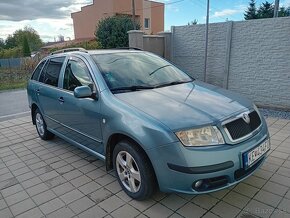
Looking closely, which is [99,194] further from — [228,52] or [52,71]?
[228,52]

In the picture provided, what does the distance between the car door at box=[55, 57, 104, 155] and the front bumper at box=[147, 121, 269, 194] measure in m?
0.98

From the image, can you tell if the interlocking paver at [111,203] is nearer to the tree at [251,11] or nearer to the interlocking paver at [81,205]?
the interlocking paver at [81,205]

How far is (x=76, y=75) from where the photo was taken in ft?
11.1

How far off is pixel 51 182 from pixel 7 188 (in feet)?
1.74

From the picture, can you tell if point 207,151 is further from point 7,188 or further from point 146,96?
point 7,188

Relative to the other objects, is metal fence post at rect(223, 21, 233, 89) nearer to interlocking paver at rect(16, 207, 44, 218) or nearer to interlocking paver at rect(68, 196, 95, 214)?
interlocking paver at rect(68, 196, 95, 214)

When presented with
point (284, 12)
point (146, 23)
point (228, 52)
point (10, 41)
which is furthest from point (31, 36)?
point (228, 52)

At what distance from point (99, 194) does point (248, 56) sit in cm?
532

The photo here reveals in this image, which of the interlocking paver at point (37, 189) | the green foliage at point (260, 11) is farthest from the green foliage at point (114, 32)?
the green foliage at point (260, 11)

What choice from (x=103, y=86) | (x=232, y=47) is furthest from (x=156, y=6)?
(x=103, y=86)

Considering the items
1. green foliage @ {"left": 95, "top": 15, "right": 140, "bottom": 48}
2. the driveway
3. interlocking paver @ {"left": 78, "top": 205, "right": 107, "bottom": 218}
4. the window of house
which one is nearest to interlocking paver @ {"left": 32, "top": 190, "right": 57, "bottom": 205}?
interlocking paver @ {"left": 78, "top": 205, "right": 107, "bottom": 218}

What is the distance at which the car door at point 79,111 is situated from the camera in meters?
2.96

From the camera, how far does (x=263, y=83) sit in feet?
20.7

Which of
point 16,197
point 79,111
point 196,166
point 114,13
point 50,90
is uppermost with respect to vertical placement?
point 114,13
